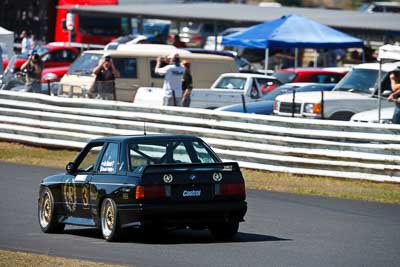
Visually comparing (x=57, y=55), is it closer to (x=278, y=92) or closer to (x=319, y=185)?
(x=278, y=92)

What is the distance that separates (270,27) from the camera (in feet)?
93.4

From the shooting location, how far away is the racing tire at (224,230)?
11.4m

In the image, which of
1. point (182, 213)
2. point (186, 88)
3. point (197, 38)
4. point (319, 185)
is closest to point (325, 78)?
point (186, 88)

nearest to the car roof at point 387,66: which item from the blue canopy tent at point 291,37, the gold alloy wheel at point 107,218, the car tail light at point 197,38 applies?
the blue canopy tent at point 291,37

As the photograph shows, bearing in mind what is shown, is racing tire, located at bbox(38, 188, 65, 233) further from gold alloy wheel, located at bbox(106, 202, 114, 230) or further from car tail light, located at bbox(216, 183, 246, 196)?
car tail light, located at bbox(216, 183, 246, 196)

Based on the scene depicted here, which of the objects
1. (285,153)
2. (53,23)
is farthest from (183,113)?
(53,23)

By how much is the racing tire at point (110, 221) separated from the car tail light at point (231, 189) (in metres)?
1.04

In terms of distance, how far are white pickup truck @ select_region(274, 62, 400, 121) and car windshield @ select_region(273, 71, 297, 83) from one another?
7.70 m

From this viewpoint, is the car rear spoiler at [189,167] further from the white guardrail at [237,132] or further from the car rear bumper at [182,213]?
the white guardrail at [237,132]

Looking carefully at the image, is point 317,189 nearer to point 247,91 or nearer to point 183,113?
point 183,113

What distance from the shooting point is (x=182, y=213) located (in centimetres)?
1095

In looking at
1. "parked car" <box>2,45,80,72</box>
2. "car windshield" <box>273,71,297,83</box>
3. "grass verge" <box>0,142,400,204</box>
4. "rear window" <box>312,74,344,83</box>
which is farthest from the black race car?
"parked car" <box>2,45,80,72</box>

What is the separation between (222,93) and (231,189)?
13.8m

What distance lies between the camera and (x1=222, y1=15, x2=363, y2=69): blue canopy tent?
90.9 ft
